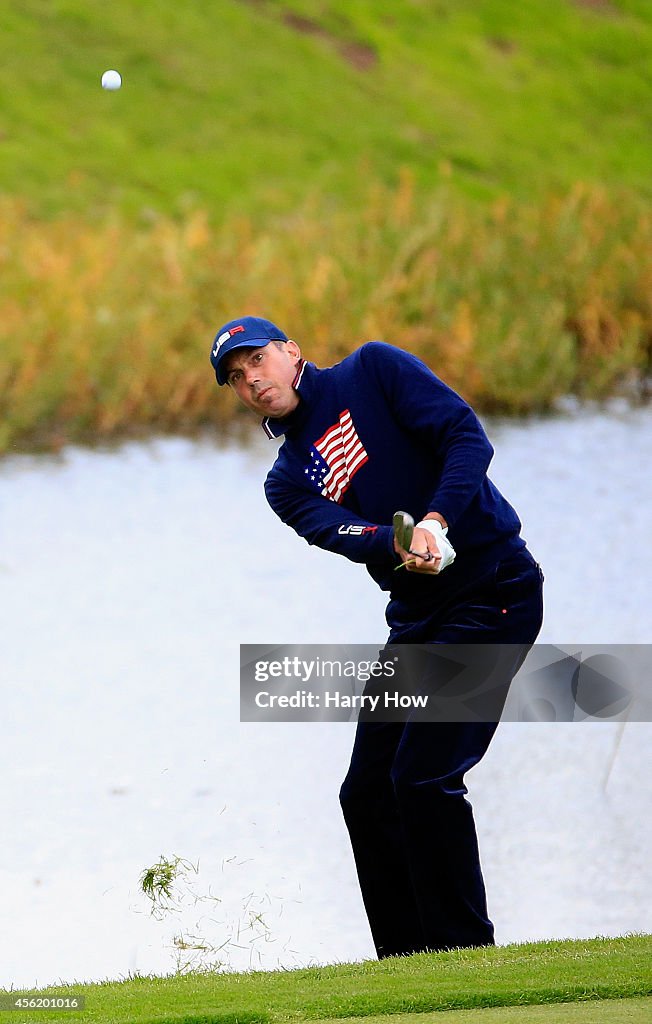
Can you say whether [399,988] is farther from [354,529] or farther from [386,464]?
[386,464]

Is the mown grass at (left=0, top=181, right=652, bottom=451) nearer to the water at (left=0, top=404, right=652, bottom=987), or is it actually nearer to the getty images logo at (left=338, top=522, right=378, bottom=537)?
the water at (left=0, top=404, right=652, bottom=987)

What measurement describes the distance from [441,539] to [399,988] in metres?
0.99

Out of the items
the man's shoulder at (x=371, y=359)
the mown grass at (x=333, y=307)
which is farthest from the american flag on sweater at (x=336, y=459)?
the mown grass at (x=333, y=307)

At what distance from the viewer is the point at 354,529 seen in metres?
3.63

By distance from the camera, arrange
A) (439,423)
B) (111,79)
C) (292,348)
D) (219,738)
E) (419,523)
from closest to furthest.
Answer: (419,523) < (439,423) < (292,348) < (111,79) < (219,738)

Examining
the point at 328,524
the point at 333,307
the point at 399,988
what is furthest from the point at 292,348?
the point at 333,307

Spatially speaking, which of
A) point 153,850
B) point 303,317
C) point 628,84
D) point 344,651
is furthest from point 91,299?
point 628,84

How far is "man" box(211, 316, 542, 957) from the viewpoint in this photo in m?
3.60

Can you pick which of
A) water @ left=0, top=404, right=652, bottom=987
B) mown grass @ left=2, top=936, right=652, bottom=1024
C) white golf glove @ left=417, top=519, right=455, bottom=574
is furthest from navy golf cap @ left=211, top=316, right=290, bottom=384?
water @ left=0, top=404, right=652, bottom=987

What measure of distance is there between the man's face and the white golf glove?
54cm

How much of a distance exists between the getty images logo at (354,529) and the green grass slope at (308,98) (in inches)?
816

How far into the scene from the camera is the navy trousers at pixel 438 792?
360 cm

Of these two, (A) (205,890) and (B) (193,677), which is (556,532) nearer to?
(B) (193,677)

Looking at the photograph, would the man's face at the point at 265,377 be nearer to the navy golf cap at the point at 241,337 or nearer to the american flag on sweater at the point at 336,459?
the navy golf cap at the point at 241,337
